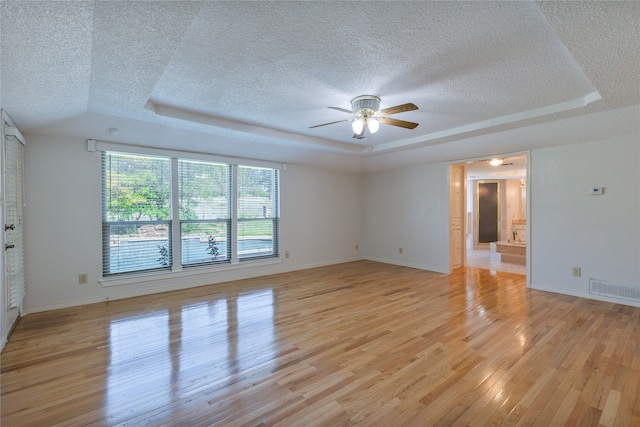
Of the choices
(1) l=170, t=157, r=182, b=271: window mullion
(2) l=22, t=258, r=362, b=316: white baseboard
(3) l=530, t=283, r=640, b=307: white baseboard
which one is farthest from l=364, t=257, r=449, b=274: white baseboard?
(1) l=170, t=157, r=182, b=271: window mullion

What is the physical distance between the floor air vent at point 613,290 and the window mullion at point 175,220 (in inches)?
237

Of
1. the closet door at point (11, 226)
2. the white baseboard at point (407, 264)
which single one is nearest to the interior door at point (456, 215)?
the white baseboard at point (407, 264)

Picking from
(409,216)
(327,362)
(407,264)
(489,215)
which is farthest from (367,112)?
(489,215)

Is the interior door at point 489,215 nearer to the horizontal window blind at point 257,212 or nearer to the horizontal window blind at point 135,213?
the horizontal window blind at point 257,212

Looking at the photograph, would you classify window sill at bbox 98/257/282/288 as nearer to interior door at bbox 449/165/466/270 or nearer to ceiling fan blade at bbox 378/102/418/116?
interior door at bbox 449/165/466/270

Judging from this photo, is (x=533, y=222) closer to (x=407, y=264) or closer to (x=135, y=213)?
(x=407, y=264)

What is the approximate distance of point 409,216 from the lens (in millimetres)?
6586

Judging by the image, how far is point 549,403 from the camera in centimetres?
195

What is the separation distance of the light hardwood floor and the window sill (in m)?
0.32

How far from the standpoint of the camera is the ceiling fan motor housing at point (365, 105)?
2.96 meters

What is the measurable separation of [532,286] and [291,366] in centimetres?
424

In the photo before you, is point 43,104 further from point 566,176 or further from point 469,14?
point 566,176

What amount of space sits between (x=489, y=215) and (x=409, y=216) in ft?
15.1

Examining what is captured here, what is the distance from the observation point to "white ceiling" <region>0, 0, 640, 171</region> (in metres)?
1.69
